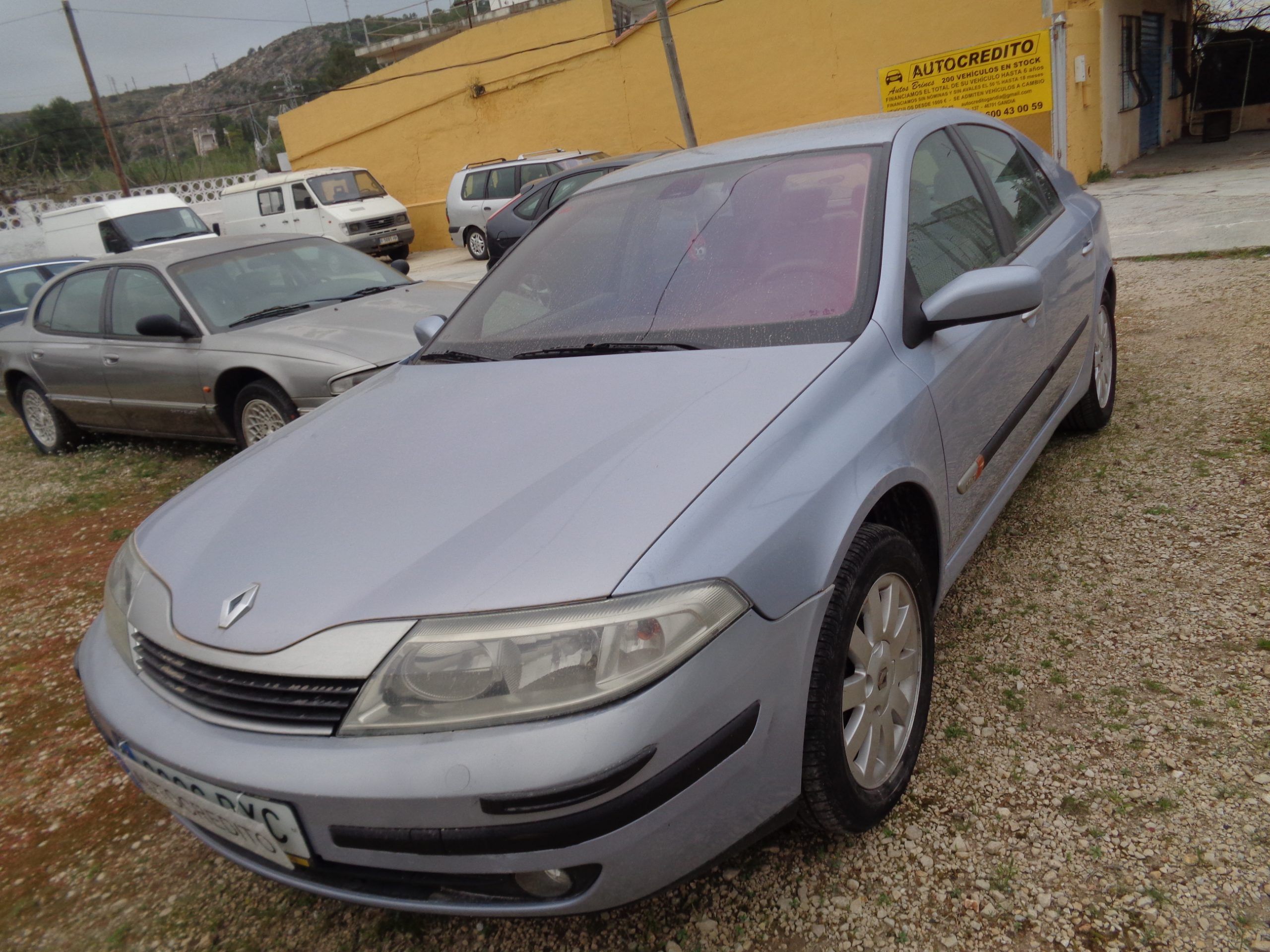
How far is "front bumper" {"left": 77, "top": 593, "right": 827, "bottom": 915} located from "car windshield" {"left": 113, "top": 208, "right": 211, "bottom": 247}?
16.3m

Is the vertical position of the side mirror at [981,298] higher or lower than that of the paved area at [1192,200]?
higher

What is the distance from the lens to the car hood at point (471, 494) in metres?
1.61

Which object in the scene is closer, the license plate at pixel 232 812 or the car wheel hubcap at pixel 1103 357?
the license plate at pixel 232 812

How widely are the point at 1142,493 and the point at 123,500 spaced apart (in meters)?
5.44

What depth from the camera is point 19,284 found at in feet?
34.0

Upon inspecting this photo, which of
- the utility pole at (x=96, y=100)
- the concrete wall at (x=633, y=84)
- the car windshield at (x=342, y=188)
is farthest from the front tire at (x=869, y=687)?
the utility pole at (x=96, y=100)

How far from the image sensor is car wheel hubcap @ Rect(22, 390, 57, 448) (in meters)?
6.88

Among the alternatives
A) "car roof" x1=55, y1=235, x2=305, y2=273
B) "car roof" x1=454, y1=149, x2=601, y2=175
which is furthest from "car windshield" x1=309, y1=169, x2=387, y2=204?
"car roof" x1=55, y1=235, x2=305, y2=273

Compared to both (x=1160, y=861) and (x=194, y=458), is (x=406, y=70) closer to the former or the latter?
(x=194, y=458)

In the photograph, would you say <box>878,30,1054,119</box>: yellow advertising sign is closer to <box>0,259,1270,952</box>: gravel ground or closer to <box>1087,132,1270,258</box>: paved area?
<box>1087,132,1270,258</box>: paved area

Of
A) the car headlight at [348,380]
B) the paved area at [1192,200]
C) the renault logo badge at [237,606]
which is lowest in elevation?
the paved area at [1192,200]

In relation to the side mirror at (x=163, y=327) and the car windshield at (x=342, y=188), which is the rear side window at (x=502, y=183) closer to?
the car windshield at (x=342, y=188)

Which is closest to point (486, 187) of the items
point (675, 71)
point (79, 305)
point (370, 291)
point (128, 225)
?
point (675, 71)

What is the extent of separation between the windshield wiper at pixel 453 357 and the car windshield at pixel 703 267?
18 mm
